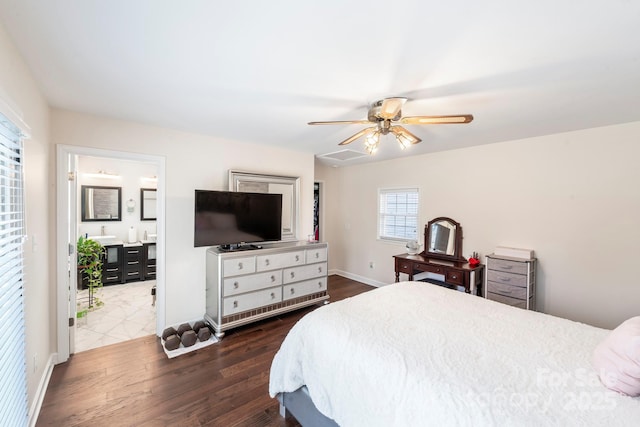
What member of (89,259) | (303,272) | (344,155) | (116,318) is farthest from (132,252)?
(344,155)

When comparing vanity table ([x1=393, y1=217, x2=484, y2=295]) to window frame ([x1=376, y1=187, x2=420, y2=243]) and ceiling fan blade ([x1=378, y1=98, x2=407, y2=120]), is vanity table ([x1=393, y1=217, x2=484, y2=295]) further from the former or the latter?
ceiling fan blade ([x1=378, y1=98, x2=407, y2=120])

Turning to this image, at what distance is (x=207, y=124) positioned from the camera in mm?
2857

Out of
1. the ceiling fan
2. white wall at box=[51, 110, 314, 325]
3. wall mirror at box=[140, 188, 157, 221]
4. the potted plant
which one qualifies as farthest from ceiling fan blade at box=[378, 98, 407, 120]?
wall mirror at box=[140, 188, 157, 221]

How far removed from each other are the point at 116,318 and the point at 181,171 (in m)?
2.07

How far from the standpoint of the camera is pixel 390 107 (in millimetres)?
1916

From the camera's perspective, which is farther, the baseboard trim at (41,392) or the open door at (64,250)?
the open door at (64,250)

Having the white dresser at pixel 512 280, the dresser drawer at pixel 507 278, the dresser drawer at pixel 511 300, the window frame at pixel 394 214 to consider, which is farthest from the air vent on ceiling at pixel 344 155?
the dresser drawer at pixel 511 300

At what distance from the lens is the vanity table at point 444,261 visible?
3398 millimetres

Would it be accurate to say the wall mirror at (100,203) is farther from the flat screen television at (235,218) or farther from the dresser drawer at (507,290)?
the dresser drawer at (507,290)

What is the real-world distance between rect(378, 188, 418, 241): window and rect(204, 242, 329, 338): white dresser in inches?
59.0

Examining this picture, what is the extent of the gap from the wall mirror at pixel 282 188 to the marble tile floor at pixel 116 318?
198cm

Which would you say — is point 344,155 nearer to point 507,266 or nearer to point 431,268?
point 431,268

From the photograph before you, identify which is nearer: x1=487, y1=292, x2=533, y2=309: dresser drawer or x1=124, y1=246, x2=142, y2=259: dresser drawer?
x1=487, y1=292, x2=533, y2=309: dresser drawer

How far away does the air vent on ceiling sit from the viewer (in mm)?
4051
